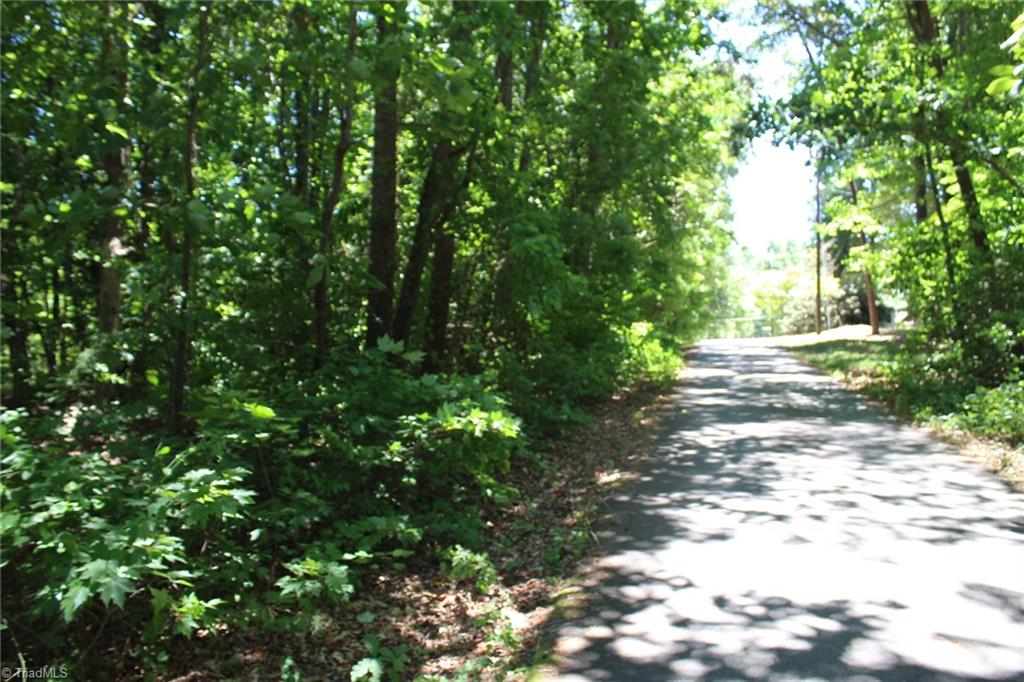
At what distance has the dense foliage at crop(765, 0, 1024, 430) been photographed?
11.6 meters

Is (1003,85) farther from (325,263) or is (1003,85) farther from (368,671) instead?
(368,671)

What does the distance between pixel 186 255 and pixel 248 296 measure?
170cm

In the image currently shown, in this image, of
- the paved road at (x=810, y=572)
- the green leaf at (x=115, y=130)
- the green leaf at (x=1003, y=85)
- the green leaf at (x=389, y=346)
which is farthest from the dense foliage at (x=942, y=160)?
the green leaf at (x=115, y=130)

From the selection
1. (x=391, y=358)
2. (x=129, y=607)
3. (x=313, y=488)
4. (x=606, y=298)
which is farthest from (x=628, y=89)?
(x=129, y=607)

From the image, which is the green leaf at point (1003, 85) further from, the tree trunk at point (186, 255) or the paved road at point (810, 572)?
the tree trunk at point (186, 255)

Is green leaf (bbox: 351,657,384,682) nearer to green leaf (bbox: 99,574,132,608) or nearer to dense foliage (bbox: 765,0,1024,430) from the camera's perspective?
green leaf (bbox: 99,574,132,608)

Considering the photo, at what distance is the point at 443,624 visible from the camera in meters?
5.16

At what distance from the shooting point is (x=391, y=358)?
7555 mm

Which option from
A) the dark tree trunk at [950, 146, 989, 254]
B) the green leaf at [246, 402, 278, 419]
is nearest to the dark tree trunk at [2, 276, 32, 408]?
the green leaf at [246, 402, 278, 419]

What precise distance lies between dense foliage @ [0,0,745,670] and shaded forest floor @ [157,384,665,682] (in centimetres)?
18

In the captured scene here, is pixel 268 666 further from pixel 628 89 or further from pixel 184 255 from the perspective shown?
pixel 628 89

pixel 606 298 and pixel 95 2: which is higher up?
pixel 95 2

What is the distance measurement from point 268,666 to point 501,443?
113 inches

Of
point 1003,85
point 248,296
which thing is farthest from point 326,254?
point 1003,85
